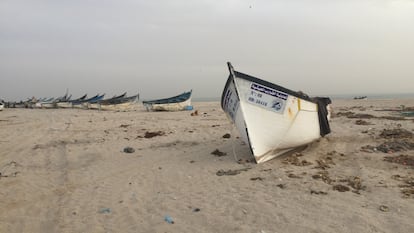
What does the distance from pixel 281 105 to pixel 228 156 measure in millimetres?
1832

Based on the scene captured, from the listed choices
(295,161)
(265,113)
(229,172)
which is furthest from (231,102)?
(295,161)

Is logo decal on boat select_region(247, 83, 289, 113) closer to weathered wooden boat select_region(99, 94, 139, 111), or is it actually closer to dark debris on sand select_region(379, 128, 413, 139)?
A: dark debris on sand select_region(379, 128, 413, 139)

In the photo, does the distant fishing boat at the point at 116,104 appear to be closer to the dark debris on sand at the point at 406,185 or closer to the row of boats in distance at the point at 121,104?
the row of boats in distance at the point at 121,104

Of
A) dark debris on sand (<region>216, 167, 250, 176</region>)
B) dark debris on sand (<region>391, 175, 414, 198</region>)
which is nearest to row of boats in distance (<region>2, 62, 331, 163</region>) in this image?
dark debris on sand (<region>216, 167, 250, 176</region>)

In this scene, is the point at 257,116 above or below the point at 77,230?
above

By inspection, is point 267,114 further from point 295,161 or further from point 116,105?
point 116,105

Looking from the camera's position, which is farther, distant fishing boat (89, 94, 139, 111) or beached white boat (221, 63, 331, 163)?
distant fishing boat (89, 94, 139, 111)

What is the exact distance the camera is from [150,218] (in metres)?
4.49

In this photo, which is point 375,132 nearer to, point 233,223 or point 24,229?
point 233,223

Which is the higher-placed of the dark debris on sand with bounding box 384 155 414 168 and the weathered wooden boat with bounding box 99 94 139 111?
the weathered wooden boat with bounding box 99 94 139 111

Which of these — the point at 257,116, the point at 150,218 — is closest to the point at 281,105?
the point at 257,116

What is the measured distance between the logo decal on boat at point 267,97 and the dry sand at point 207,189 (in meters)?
1.19

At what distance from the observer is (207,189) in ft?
18.2

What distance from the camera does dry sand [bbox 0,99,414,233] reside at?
416cm
